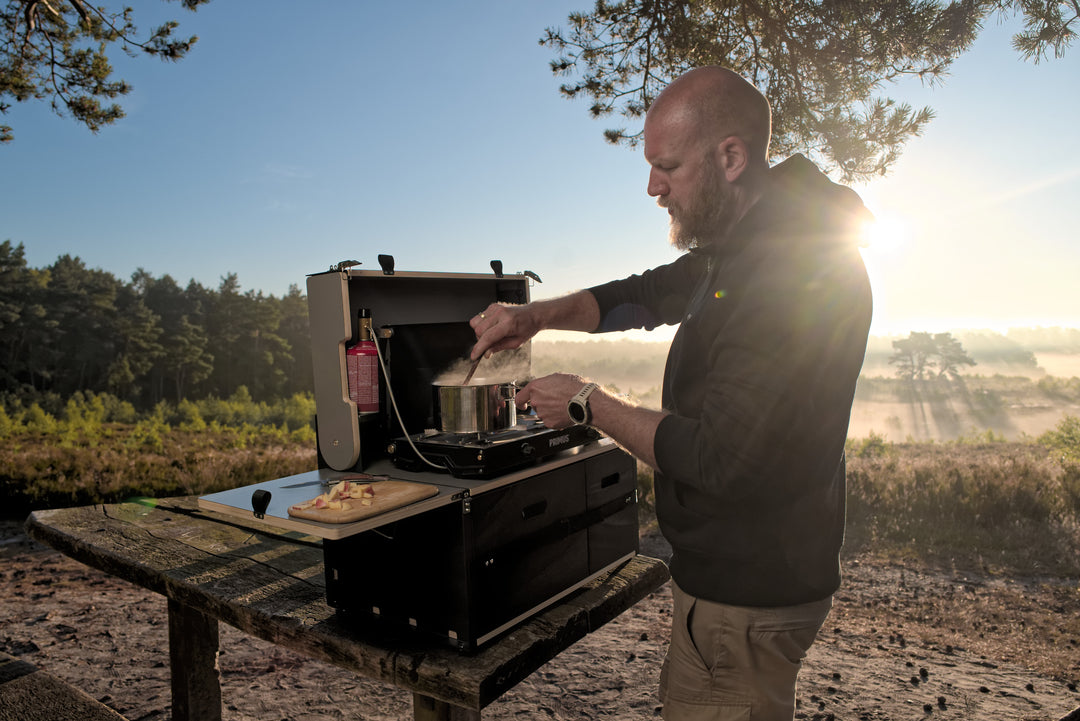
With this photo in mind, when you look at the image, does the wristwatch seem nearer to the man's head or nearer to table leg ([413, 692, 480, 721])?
the man's head

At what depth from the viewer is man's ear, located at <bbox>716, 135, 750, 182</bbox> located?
1.56m

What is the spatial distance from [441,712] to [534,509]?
58cm

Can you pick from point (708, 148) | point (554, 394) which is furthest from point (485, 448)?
point (708, 148)

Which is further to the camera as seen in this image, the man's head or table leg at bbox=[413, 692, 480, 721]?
table leg at bbox=[413, 692, 480, 721]

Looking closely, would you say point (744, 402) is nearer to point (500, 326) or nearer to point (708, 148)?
point (708, 148)

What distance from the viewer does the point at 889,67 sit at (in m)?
5.68

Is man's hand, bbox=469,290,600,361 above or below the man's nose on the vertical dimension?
below

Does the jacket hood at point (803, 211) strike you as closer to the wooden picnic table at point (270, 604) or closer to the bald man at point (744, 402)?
the bald man at point (744, 402)

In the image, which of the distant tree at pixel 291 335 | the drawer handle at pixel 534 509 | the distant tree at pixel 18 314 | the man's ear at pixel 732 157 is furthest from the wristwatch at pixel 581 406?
the distant tree at pixel 291 335

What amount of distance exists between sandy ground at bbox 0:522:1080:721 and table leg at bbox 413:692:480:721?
172cm

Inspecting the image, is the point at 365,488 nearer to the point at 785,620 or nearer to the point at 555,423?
the point at 555,423

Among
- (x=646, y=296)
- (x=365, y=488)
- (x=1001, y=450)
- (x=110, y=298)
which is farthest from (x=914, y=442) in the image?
(x=110, y=298)

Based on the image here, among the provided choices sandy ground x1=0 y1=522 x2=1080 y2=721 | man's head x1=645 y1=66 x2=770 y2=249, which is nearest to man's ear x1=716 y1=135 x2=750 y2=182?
man's head x1=645 y1=66 x2=770 y2=249

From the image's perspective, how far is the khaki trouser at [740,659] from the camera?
1.52 meters
